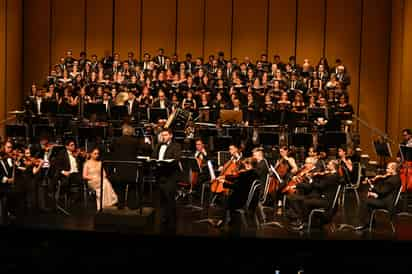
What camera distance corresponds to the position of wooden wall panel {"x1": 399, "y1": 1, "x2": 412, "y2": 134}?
15500mm

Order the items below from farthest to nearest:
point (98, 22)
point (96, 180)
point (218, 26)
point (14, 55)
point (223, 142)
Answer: point (98, 22) < point (218, 26) < point (14, 55) < point (223, 142) < point (96, 180)

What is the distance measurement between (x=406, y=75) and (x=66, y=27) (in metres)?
10.2

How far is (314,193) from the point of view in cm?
961

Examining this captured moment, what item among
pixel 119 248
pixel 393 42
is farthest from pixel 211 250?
pixel 393 42

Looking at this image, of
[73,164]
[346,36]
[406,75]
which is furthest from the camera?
[346,36]

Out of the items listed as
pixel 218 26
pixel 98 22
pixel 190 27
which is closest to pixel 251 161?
pixel 218 26

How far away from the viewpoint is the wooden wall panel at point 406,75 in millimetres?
15500

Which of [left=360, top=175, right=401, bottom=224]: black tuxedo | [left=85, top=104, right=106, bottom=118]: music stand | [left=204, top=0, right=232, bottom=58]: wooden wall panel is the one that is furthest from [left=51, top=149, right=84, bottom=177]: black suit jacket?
[left=204, top=0, right=232, bottom=58]: wooden wall panel

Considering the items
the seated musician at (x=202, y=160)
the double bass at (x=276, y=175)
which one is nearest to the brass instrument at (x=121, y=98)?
the seated musician at (x=202, y=160)

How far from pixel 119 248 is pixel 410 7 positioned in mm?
10327

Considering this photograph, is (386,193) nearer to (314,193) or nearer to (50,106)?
(314,193)

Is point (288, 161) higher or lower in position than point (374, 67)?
lower

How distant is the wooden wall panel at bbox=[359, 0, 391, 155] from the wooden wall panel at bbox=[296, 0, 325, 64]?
1239 mm

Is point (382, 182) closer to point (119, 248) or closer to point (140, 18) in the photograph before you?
point (119, 248)
